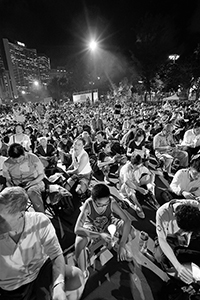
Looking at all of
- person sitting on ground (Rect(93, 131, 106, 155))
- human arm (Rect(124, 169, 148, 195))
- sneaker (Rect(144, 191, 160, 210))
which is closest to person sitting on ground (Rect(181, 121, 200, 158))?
sneaker (Rect(144, 191, 160, 210))

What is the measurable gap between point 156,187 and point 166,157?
1033 mm

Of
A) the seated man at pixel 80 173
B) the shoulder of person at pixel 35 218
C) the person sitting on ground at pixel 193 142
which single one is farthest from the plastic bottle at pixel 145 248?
the person sitting on ground at pixel 193 142

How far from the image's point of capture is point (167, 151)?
4949 millimetres

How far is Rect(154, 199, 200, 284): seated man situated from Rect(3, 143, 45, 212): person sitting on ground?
2153 millimetres

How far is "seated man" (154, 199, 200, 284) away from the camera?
1.64 metres

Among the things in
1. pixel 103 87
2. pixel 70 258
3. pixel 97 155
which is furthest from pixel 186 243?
pixel 103 87

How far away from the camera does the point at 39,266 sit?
1.54 m

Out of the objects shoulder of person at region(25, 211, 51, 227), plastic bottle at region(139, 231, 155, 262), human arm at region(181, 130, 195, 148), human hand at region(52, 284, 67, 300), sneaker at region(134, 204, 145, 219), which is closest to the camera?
human hand at region(52, 284, 67, 300)

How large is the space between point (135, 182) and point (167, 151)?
2216 mm

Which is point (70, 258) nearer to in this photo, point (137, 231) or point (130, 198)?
point (137, 231)

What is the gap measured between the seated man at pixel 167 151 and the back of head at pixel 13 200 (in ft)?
13.9

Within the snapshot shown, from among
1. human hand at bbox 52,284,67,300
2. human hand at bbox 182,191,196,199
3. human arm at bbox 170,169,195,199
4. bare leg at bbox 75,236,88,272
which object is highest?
human arm at bbox 170,169,195,199

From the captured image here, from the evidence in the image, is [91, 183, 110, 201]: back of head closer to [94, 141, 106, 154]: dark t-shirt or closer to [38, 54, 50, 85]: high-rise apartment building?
[94, 141, 106, 154]: dark t-shirt

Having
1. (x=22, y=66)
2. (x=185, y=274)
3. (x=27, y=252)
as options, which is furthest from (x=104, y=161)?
(x=22, y=66)
